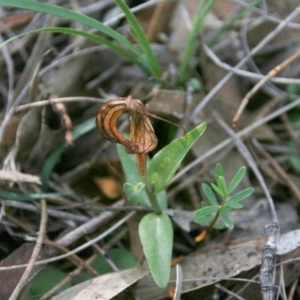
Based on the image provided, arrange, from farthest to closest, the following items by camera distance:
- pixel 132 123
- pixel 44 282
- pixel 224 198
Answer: pixel 44 282 → pixel 224 198 → pixel 132 123

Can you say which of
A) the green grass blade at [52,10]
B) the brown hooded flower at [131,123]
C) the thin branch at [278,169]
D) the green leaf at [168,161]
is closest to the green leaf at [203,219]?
the green leaf at [168,161]

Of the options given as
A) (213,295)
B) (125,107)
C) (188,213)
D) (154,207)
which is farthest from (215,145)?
(125,107)

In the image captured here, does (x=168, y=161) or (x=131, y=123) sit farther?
(x=168, y=161)

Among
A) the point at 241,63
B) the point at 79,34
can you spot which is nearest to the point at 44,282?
the point at 79,34

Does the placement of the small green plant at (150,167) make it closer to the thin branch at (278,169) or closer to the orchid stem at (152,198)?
the orchid stem at (152,198)

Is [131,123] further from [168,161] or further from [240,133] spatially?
[240,133]

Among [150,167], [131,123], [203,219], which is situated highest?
[131,123]

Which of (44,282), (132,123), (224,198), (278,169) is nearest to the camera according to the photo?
(132,123)

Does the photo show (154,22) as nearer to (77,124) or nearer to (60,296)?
(77,124)
